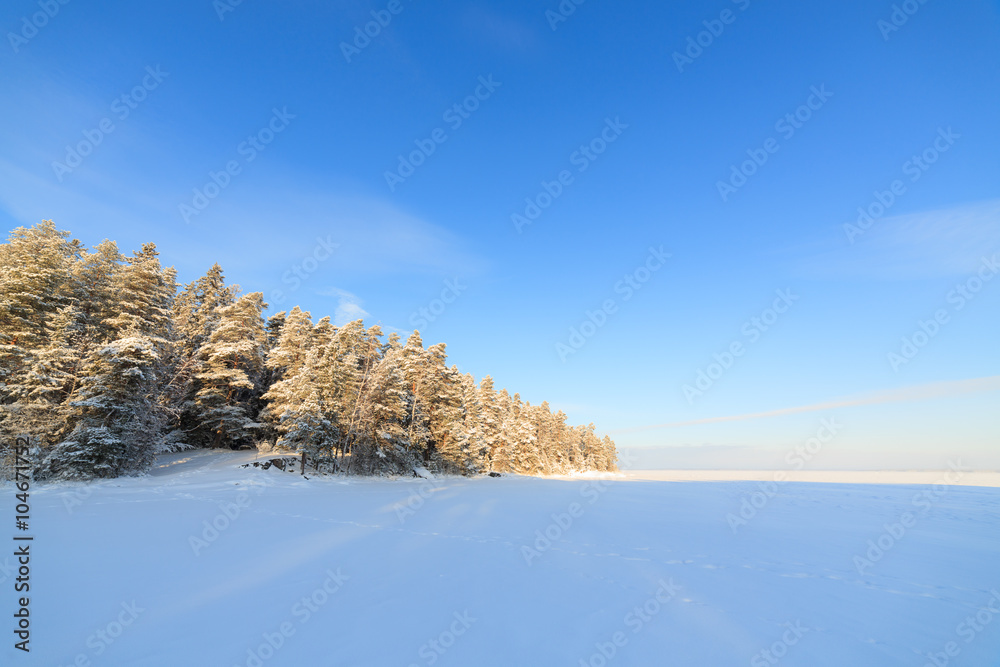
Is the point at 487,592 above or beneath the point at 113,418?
beneath

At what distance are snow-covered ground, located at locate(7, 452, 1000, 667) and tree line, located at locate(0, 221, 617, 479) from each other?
10.3 meters

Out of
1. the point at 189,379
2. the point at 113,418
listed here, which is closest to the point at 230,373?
the point at 189,379

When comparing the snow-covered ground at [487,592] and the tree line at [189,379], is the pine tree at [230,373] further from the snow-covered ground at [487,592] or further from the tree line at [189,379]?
the snow-covered ground at [487,592]

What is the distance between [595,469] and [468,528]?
268 feet

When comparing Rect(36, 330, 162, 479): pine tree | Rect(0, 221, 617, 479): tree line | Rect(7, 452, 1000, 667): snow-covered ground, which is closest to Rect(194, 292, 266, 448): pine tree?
Rect(0, 221, 617, 479): tree line

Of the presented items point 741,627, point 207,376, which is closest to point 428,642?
point 741,627

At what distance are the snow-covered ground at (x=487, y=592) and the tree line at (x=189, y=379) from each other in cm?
1031

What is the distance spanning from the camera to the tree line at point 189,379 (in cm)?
2012

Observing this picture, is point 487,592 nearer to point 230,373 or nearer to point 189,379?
point 189,379

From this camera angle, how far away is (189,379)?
88.7 feet

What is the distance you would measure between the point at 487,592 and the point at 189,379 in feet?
96.1

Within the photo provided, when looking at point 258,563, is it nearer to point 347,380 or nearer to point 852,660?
point 852,660

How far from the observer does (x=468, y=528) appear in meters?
11.8

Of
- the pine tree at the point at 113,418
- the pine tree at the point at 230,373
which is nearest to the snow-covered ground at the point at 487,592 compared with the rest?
the pine tree at the point at 113,418
